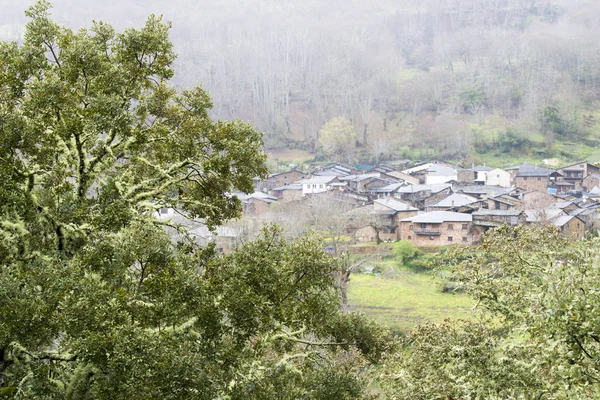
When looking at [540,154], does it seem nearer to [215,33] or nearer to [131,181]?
[131,181]

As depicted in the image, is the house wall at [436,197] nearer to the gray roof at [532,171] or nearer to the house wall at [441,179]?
the house wall at [441,179]

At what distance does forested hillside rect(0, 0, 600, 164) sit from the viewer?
88.8m

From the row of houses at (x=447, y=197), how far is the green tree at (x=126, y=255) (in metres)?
29.6

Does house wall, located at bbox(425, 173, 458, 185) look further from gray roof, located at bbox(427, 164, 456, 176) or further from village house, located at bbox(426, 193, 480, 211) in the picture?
village house, located at bbox(426, 193, 480, 211)

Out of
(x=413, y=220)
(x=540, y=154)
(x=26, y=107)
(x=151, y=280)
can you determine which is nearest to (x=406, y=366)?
(x=151, y=280)

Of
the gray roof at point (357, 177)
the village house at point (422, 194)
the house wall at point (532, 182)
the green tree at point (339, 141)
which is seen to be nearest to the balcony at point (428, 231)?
the village house at point (422, 194)

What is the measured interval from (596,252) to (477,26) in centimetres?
15659

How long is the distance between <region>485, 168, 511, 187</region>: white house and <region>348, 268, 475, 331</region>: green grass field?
3118cm

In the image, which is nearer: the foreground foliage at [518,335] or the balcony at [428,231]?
the foreground foliage at [518,335]

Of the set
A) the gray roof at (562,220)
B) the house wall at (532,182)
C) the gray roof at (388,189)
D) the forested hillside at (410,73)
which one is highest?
the forested hillside at (410,73)

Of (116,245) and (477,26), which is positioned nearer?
(116,245)

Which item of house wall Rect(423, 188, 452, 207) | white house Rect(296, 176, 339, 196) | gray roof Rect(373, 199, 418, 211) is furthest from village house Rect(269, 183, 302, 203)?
house wall Rect(423, 188, 452, 207)

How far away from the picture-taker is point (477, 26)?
147m

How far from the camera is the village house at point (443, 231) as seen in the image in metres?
46.9
